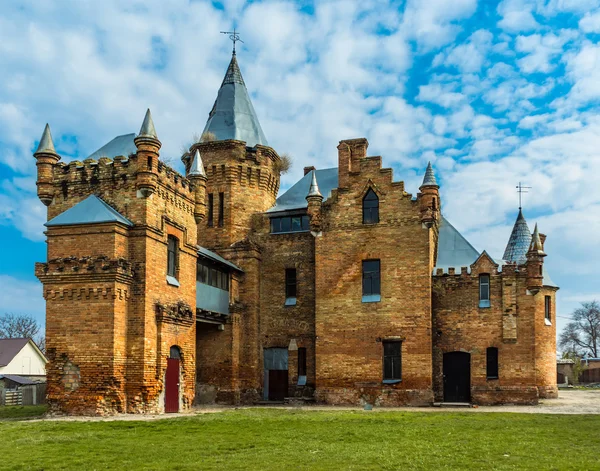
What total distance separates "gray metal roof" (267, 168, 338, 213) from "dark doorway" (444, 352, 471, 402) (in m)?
9.73

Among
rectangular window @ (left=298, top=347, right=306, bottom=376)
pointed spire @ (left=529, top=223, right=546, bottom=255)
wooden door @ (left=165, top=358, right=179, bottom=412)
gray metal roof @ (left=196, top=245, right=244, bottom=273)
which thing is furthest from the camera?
rectangular window @ (left=298, top=347, right=306, bottom=376)

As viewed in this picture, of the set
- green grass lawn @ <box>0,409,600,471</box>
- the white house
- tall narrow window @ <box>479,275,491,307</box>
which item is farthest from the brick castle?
the white house

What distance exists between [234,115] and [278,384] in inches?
525

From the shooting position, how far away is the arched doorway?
2377 centimetres

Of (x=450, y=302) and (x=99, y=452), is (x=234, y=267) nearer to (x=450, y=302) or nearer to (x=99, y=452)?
(x=450, y=302)

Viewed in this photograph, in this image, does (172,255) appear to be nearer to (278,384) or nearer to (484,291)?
(278,384)

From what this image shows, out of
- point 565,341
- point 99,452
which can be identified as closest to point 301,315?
point 99,452

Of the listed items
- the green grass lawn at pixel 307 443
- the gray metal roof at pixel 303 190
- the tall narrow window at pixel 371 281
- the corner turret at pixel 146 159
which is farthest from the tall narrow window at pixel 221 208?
the green grass lawn at pixel 307 443

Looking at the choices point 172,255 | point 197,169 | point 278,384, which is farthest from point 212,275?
point 278,384

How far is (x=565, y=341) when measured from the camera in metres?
86.8

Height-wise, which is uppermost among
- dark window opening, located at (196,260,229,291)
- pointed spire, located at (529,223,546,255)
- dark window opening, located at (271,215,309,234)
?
dark window opening, located at (271,215,309,234)

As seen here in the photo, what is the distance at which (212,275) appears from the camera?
2902cm

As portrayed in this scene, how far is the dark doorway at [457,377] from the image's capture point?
29.7 metres

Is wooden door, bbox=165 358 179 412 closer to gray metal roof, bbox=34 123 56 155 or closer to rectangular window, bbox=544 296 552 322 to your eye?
gray metal roof, bbox=34 123 56 155
